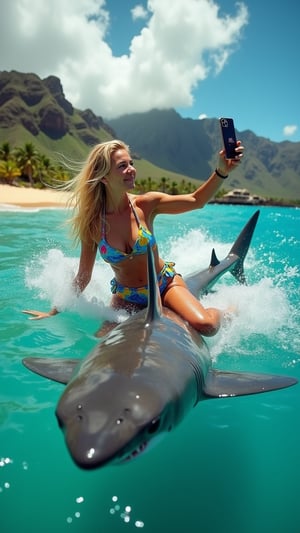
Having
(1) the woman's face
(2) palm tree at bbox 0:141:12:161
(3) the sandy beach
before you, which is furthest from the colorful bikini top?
(2) palm tree at bbox 0:141:12:161

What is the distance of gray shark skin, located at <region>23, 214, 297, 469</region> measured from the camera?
Answer: 6.16ft

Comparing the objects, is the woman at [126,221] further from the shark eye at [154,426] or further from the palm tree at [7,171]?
the palm tree at [7,171]

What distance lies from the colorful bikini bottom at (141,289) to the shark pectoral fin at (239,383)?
4.83 ft

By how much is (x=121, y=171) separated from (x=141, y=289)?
1.34 m

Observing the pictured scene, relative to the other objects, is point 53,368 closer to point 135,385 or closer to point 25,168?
point 135,385

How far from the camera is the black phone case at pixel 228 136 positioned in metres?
4.11

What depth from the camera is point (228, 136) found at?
4219 mm

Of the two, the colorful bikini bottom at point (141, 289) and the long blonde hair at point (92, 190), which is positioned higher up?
the long blonde hair at point (92, 190)

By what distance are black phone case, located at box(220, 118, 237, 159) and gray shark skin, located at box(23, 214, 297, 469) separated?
79.4 inches

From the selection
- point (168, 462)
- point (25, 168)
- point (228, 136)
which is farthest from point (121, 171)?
point (25, 168)

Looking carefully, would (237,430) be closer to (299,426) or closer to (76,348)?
(299,426)

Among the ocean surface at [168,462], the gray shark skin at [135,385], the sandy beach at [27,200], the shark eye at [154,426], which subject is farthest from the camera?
the sandy beach at [27,200]

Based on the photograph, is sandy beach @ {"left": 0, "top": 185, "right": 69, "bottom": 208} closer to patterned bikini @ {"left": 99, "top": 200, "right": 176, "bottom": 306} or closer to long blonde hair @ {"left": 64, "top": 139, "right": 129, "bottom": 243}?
long blonde hair @ {"left": 64, "top": 139, "right": 129, "bottom": 243}

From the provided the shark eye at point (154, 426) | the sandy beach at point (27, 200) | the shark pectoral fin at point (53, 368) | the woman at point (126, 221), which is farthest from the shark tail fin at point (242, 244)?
the sandy beach at point (27, 200)
